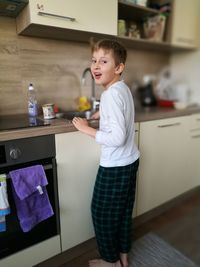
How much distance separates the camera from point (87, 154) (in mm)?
1225

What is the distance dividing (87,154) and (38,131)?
0.33 m

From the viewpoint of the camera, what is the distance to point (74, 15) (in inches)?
48.0

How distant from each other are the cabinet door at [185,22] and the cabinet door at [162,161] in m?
0.74

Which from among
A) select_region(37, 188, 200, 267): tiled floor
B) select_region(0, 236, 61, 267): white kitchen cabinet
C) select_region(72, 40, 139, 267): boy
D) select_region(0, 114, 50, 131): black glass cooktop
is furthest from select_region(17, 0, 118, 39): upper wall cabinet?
select_region(37, 188, 200, 267): tiled floor

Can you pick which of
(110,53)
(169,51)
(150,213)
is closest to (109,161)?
(110,53)

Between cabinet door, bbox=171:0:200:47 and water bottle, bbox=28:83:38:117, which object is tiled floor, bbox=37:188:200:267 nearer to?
water bottle, bbox=28:83:38:117

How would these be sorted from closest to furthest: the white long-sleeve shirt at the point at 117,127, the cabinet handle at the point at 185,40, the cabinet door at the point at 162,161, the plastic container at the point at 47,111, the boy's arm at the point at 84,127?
the white long-sleeve shirt at the point at 117,127 < the boy's arm at the point at 84,127 < the plastic container at the point at 47,111 < the cabinet door at the point at 162,161 < the cabinet handle at the point at 185,40

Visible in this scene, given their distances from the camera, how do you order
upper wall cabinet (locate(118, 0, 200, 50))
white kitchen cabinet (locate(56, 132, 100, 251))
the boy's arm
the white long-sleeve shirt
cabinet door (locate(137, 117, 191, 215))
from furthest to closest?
upper wall cabinet (locate(118, 0, 200, 50)) < cabinet door (locate(137, 117, 191, 215)) < white kitchen cabinet (locate(56, 132, 100, 251)) < the boy's arm < the white long-sleeve shirt

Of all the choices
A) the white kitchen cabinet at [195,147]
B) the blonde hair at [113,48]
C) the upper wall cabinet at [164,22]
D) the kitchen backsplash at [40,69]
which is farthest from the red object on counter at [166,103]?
the blonde hair at [113,48]

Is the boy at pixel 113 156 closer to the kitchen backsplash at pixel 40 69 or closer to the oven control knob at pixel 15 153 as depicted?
the oven control knob at pixel 15 153

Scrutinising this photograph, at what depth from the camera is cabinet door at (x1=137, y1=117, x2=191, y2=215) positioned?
59.1 inches

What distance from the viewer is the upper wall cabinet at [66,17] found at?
1117mm

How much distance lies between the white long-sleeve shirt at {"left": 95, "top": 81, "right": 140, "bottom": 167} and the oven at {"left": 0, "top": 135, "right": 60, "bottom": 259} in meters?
0.28

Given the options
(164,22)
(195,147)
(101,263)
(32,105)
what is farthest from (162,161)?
(164,22)
